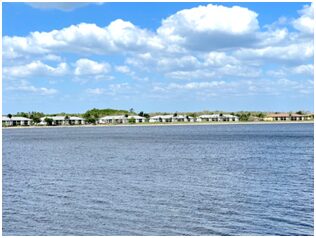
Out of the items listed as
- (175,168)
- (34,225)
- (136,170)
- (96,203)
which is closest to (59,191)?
(96,203)

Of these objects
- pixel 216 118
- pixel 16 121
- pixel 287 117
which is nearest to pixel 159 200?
pixel 16 121

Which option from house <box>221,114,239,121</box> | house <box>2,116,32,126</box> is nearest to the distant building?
house <box>221,114,239,121</box>

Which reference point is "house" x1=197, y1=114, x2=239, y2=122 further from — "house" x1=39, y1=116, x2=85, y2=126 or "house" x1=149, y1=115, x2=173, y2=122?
"house" x1=39, y1=116, x2=85, y2=126

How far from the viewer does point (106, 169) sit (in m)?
30.5

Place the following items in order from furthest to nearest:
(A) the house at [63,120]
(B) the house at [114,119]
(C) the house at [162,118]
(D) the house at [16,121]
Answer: (C) the house at [162,118], (B) the house at [114,119], (A) the house at [63,120], (D) the house at [16,121]

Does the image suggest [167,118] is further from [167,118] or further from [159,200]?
[159,200]

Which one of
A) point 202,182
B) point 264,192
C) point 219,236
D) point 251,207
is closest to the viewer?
point 219,236

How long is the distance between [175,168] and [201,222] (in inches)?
615

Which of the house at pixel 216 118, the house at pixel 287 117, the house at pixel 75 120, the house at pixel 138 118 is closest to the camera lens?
the house at pixel 75 120

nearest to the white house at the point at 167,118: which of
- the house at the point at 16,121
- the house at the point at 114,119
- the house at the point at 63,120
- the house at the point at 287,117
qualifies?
the house at the point at 114,119

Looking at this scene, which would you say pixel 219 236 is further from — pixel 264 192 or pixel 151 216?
pixel 264 192

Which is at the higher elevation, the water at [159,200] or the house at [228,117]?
the house at [228,117]

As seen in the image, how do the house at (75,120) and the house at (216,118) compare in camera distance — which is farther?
the house at (216,118)

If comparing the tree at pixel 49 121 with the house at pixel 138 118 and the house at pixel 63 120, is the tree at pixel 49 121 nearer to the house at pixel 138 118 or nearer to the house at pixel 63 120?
the house at pixel 63 120
